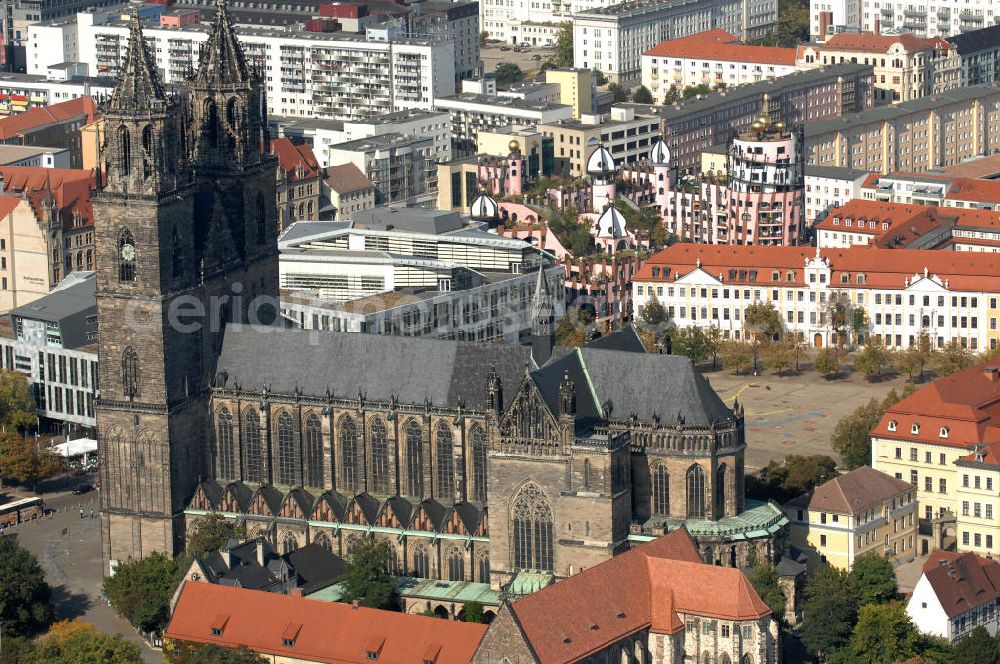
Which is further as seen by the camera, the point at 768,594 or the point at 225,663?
the point at 768,594

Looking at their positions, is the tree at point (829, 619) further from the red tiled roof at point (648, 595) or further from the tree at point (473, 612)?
the tree at point (473, 612)

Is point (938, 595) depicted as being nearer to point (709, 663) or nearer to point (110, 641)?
point (709, 663)

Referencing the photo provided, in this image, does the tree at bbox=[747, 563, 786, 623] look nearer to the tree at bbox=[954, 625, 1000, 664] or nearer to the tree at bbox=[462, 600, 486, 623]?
the tree at bbox=[954, 625, 1000, 664]

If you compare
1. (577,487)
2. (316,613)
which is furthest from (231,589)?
(577,487)

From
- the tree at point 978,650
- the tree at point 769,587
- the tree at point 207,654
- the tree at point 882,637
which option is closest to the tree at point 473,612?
the tree at point 207,654

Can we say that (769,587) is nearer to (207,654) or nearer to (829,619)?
(829,619)

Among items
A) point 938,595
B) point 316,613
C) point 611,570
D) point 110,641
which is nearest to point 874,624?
point 938,595

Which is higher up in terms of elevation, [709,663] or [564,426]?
[564,426]
